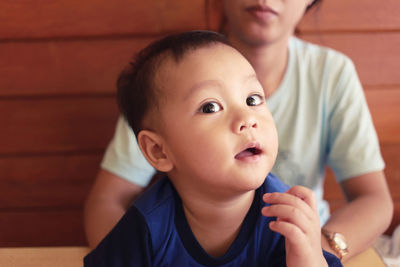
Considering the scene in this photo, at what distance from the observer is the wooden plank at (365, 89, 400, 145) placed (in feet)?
5.08

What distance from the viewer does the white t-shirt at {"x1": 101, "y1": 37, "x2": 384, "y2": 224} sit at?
1.18m

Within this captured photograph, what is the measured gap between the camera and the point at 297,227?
663 millimetres

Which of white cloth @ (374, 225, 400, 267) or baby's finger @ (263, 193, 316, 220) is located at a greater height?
baby's finger @ (263, 193, 316, 220)

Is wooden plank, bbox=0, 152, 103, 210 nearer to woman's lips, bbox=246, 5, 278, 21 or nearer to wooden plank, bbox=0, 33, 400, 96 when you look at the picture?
wooden plank, bbox=0, 33, 400, 96

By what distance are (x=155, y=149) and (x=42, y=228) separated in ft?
3.95

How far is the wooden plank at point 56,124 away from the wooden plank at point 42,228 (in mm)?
301

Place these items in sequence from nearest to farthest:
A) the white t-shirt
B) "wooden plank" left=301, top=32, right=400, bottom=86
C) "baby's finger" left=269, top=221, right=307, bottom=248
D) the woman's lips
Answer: "baby's finger" left=269, top=221, right=307, bottom=248 → the woman's lips → the white t-shirt → "wooden plank" left=301, top=32, right=400, bottom=86

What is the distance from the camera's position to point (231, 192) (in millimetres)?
711

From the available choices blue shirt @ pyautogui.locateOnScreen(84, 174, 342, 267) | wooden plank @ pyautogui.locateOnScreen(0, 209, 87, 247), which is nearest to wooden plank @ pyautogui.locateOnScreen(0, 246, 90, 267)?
blue shirt @ pyautogui.locateOnScreen(84, 174, 342, 267)

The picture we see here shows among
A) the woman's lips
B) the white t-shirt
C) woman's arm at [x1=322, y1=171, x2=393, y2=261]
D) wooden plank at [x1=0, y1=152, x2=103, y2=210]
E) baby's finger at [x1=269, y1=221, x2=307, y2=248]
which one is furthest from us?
wooden plank at [x1=0, y1=152, x2=103, y2=210]

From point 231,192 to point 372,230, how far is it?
0.50 m

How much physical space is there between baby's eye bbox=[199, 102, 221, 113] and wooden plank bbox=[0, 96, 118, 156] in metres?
0.90

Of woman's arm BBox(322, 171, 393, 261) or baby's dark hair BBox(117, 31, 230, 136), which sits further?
woman's arm BBox(322, 171, 393, 261)

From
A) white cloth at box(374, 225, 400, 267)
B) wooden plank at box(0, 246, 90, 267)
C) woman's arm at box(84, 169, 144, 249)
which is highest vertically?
wooden plank at box(0, 246, 90, 267)
